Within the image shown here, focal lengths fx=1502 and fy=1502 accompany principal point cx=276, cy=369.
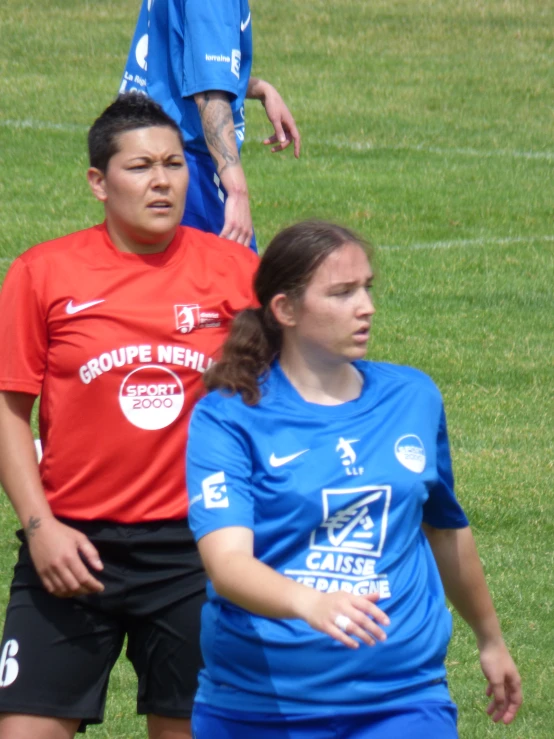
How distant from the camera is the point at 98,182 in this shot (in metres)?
4.09

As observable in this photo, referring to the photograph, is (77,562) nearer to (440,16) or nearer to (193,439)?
(193,439)

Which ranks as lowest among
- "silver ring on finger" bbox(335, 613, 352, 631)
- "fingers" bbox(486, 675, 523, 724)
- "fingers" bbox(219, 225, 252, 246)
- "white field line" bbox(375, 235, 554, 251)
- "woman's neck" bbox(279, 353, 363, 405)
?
"white field line" bbox(375, 235, 554, 251)

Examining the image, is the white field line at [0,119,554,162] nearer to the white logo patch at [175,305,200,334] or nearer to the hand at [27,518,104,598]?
the white logo patch at [175,305,200,334]

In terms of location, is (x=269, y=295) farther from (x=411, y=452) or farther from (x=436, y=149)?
(x=436, y=149)

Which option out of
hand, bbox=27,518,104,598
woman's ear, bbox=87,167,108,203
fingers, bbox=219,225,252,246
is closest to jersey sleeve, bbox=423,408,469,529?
hand, bbox=27,518,104,598

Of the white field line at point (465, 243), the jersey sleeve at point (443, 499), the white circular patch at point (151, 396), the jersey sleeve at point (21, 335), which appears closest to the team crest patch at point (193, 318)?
the white circular patch at point (151, 396)

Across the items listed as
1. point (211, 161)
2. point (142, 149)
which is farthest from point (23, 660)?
point (211, 161)

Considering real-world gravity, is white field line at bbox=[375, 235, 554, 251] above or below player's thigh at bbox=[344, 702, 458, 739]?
below

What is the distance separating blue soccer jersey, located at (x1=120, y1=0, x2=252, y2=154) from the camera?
5.34 metres

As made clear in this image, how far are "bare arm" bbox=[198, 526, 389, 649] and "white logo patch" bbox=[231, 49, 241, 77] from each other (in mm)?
2748

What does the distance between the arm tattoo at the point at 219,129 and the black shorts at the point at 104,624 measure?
6.29ft

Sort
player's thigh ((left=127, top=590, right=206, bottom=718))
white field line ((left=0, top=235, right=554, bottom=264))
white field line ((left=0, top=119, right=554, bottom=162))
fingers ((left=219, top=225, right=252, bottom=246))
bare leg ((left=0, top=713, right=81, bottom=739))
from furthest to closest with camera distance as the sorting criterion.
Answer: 1. white field line ((left=0, top=119, right=554, bottom=162))
2. white field line ((left=0, top=235, right=554, bottom=264))
3. fingers ((left=219, top=225, right=252, bottom=246))
4. player's thigh ((left=127, top=590, right=206, bottom=718))
5. bare leg ((left=0, top=713, right=81, bottom=739))

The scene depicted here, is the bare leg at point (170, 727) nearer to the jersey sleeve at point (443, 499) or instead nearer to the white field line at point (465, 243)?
the jersey sleeve at point (443, 499)

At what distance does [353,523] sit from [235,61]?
9.08 feet
